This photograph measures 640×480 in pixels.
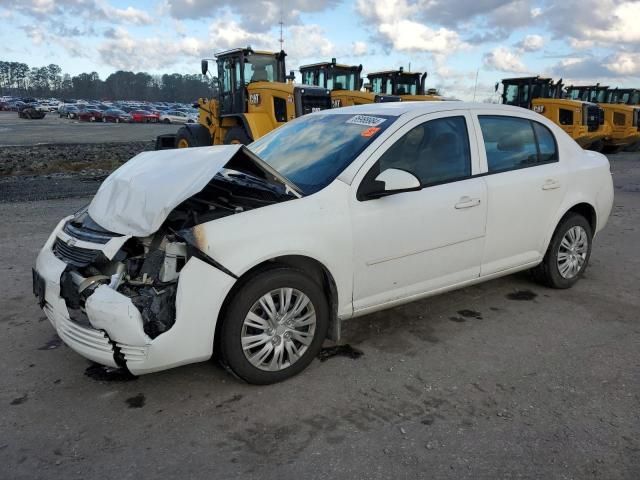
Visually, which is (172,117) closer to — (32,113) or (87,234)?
(32,113)

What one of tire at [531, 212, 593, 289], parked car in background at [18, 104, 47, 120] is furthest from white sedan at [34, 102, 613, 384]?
parked car in background at [18, 104, 47, 120]

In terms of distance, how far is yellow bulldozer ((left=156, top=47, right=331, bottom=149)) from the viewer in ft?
42.0

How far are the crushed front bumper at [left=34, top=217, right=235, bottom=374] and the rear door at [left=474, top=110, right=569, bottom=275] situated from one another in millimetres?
2333

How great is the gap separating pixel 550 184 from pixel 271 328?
2905 mm

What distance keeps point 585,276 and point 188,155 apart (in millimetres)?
4205

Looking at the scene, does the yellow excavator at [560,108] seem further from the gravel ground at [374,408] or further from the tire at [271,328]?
the tire at [271,328]

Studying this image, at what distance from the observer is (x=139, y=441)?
2.83 meters

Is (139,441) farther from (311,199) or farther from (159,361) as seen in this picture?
(311,199)

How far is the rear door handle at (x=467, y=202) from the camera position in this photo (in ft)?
13.3

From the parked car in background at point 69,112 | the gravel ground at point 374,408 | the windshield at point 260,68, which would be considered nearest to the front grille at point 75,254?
the gravel ground at point 374,408

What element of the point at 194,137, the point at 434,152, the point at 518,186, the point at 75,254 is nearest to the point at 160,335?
the point at 75,254

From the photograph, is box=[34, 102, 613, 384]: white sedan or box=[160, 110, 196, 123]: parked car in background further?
box=[160, 110, 196, 123]: parked car in background

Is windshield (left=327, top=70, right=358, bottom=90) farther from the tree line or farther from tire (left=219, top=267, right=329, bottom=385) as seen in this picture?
the tree line

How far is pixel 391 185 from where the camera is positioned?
3.62m
